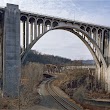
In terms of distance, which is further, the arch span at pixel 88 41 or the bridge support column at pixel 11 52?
the arch span at pixel 88 41

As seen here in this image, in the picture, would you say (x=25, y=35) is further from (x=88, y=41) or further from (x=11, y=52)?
(x=88, y=41)

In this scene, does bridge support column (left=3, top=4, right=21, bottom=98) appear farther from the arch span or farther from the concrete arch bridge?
the arch span

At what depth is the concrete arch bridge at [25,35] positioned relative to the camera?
3186 cm

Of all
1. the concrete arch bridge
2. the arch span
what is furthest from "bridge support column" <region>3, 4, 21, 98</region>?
the arch span

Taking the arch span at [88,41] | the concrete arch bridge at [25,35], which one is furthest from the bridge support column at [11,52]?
the arch span at [88,41]

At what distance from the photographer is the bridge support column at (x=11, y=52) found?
31.7 metres

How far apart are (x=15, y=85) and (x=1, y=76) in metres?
2.12

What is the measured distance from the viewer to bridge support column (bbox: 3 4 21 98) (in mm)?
31688

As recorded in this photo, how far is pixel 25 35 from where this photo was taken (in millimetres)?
35500

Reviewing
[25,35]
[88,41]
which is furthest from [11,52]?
[88,41]

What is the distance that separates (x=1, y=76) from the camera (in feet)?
107

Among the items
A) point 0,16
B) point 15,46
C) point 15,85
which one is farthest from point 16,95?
point 0,16

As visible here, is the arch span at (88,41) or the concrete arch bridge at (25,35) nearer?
the concrete arch bridge at (25,35)

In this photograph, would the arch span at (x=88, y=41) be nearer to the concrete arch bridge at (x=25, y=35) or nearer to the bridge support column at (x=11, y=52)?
the concrete arch bridge at (x=25, y=35)
